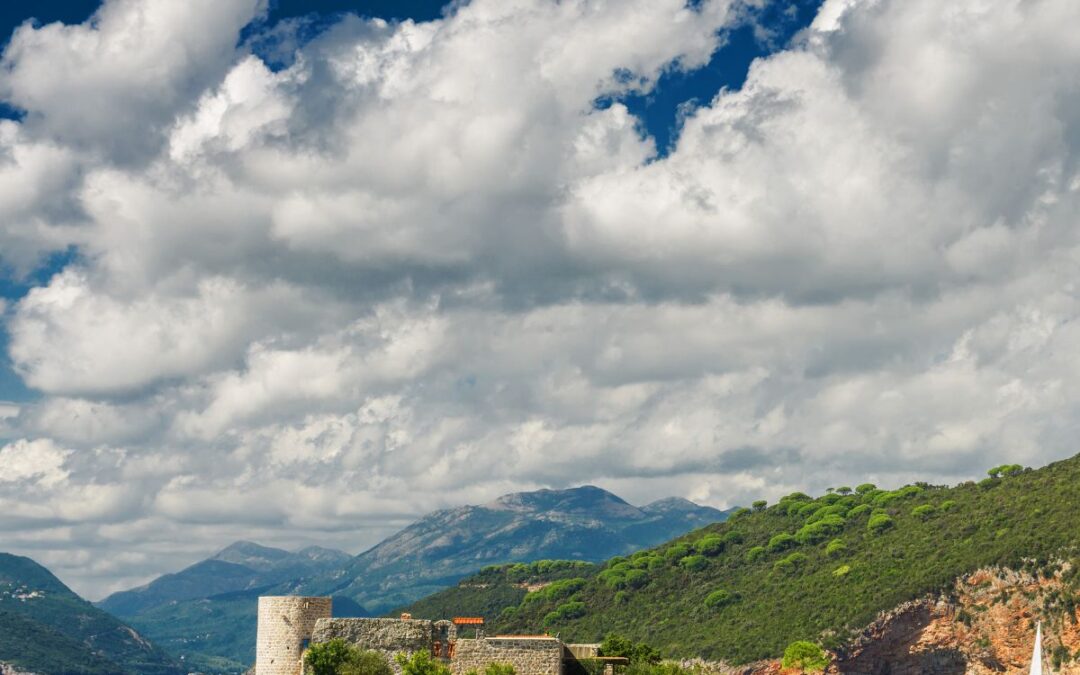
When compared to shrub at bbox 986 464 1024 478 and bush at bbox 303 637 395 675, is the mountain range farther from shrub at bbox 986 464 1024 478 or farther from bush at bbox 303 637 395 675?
bush at bbox 303 637 395 675

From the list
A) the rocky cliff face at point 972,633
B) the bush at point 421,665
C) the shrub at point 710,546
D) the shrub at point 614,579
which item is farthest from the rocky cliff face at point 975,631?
the bush at point 421,665

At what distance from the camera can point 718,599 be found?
166000 millimetres

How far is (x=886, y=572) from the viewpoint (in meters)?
149

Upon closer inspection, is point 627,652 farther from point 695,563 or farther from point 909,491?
point 909,491

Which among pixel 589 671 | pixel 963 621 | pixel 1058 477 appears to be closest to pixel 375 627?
pixel 589 671

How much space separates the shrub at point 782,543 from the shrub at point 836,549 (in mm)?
14110

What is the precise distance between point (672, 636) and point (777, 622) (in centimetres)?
1521

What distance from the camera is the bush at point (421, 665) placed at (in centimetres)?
5566

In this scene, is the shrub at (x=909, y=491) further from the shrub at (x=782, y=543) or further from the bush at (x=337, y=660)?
the bush at (x=337, y=660)

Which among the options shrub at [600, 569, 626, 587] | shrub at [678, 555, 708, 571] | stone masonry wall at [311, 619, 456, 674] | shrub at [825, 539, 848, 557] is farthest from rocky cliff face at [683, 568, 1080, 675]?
stone masonry wall at [311, 619, 456, 674]

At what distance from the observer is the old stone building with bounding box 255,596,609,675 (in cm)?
5650

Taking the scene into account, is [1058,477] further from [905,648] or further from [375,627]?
[375,627]

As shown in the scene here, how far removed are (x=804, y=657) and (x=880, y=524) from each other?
51332mm

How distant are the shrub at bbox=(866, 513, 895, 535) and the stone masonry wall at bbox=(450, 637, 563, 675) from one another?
393ft
